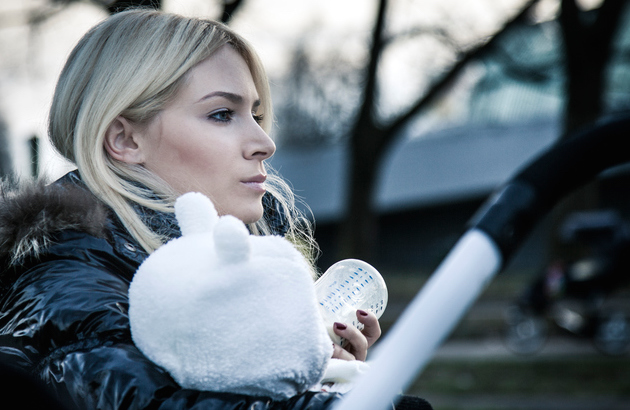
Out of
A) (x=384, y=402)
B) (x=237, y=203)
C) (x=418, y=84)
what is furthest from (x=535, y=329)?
(x=384, y=402)

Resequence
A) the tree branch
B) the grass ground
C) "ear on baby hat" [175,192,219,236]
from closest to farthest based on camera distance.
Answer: "ear on baby hat" [175,192,219,236]
the grass ground
the tree branch

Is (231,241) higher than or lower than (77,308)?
higher

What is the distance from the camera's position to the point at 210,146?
161cm

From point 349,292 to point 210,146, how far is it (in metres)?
0.46

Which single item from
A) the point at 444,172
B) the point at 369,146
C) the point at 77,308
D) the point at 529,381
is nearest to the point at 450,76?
the point at 369,146

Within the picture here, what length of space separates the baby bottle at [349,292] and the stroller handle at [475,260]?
68 cm

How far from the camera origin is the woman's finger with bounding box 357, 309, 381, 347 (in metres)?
1.54

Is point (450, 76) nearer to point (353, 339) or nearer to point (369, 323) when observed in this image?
point (369, 323)

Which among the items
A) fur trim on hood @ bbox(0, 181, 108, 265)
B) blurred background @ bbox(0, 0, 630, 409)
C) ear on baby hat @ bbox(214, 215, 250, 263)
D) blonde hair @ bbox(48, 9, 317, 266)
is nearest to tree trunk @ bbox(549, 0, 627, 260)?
blurred background @ bbox(0, 0, 630, 409)

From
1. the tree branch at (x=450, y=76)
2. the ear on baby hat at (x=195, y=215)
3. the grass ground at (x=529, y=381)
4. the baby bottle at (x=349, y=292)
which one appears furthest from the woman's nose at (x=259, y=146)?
the tree branch at (x=450, y=76)

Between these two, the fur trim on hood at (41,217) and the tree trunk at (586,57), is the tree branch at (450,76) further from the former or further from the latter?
the fur trim on hood at (41,217)

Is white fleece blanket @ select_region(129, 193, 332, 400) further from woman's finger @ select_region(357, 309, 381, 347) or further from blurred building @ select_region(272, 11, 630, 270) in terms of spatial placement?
blurred building @ select_region(272, 11, 630, 270)

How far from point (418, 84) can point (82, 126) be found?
325 inches

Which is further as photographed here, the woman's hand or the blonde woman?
the woman's hand
